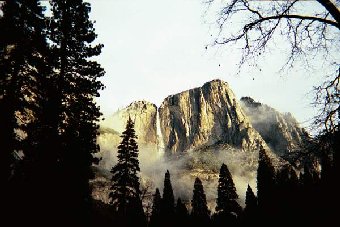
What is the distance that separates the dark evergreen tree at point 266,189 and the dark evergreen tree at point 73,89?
33882 millimetres

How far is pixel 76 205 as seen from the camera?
74.3ft

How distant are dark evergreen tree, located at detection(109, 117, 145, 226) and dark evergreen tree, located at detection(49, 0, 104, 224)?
12.3 m

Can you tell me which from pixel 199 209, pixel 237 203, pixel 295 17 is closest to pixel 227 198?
pixel 237 203

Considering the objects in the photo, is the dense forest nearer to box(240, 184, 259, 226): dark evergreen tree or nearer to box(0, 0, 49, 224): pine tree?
box(0, 0, 49, 224): pine tree

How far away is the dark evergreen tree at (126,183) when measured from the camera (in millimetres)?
38662

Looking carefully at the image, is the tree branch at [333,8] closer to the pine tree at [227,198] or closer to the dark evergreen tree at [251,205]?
the pine tree at [227,198]

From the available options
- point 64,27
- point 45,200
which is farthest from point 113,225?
point 64,27

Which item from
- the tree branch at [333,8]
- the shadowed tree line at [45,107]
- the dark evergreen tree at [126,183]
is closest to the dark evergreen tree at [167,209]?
the dark evergreen tree at [126,183]

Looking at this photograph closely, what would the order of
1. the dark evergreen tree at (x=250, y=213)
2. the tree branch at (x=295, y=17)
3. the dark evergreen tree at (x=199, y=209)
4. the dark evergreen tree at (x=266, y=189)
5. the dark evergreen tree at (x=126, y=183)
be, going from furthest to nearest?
the dark evergreen tree at (x=199, y=209) → the dark evergreen tree at (x=250, y=213) → the dark evergreen tree at (x=266, y=189) → the dark evergreen tree at (x=126, y=183) → the tree branch at (x=295, y=17)

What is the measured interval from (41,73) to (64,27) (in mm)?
3581

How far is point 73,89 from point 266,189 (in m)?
45.9

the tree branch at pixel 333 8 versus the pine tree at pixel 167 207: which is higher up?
the pine tree at pixel 167 207

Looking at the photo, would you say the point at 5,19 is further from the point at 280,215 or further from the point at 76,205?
the point at 280,215

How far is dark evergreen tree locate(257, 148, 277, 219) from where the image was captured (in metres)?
52.2
